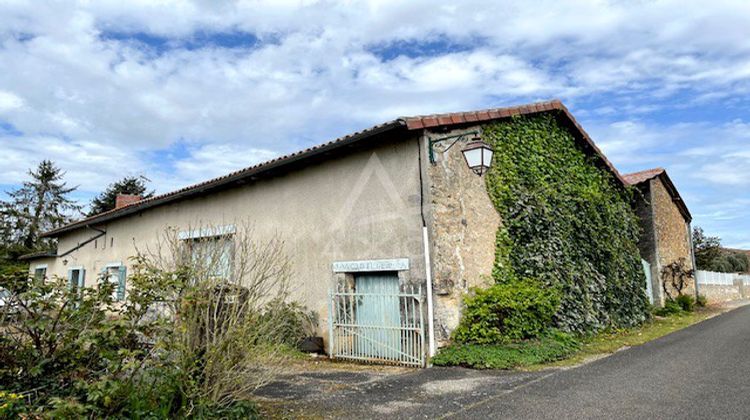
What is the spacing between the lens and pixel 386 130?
27.0 feet

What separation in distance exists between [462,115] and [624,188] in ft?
27.2

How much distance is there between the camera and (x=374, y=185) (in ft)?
29.2

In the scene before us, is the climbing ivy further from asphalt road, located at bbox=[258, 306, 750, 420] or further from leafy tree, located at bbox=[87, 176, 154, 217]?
leafy tree, located at bbox=[87, 176, 154, 217]

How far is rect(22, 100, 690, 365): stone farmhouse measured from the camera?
8055 millimetres

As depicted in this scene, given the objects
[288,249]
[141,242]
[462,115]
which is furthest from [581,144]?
[141,242]

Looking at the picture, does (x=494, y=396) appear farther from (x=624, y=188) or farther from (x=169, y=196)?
(x=624, y=188)

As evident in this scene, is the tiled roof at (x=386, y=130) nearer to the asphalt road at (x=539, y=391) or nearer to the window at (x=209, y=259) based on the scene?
the asphalt road at (x=539, y=391)

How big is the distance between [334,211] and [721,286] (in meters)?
22.8

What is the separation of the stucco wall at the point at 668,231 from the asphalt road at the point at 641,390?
33.1ft

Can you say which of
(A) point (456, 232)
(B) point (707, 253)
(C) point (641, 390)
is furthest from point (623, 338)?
(B) point (707, 253)

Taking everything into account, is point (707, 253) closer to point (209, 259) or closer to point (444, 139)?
point (444, 139)

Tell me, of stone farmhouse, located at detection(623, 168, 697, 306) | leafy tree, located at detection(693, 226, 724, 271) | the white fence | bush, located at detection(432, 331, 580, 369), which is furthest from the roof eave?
leafy tree, located at detection(693, 226, 724, 271)

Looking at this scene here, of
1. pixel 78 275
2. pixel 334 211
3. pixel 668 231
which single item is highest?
pixel 668 231

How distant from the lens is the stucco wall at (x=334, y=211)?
8422mm
